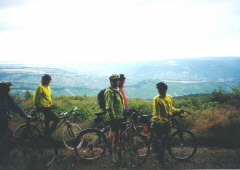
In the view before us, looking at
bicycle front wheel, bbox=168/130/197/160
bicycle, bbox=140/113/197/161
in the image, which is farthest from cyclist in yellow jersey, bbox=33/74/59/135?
bicycle front wheel, bbox=168/130/197/160

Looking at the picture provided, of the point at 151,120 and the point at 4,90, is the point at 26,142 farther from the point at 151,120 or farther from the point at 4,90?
the point at 151,120

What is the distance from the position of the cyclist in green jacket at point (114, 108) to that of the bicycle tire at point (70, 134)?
1.63m

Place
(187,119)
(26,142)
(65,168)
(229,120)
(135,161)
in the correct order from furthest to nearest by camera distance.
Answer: (187,119) → (229,120) → (26,142) → (135,161) → (65,168)

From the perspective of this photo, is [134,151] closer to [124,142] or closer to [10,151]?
[124,142]

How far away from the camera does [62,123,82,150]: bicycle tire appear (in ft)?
23.3

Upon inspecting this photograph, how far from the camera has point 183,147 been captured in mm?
6434

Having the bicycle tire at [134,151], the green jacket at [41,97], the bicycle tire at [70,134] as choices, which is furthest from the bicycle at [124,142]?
the green jacket at [41,97]

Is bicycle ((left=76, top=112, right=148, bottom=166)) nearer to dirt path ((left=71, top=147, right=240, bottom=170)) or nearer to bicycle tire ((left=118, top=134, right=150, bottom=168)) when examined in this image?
bicycle tire ((left=118, top=134, right=150, bottom=168))

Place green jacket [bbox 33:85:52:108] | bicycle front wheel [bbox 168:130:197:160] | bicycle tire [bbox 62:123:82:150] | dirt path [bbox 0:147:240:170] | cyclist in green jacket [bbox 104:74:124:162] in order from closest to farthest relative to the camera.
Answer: dirt path [bbox 0:147:240:170] → cyclist in green jacket [bbox 104:74:124:162] → bicycle front wheel [bbox 168:130:197:160] → green jacket [bbox 33:85:52:108] → bicycle tire [bbox 62:123:82:150]

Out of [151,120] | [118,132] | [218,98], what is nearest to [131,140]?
[118,132]

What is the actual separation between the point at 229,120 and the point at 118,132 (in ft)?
16.0

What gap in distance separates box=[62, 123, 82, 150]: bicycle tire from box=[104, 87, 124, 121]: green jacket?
1.76m

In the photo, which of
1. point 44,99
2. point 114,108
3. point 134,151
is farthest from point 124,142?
point 44,99

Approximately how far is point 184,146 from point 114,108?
2375 millimetres
